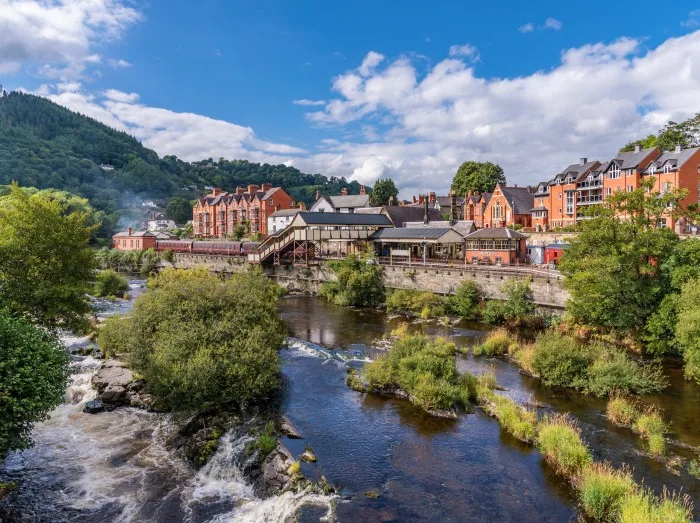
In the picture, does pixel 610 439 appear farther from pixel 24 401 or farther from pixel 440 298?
pixel 440 298

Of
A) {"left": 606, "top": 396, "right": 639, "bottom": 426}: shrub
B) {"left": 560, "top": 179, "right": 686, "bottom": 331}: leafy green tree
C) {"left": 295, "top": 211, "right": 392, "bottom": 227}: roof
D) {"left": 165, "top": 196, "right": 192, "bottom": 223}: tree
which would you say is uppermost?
{"left": 165, "top": 196, "right": 192, "bottom": 223}: tree

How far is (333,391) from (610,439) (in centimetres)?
1146

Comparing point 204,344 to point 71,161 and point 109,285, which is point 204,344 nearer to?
point 109,285

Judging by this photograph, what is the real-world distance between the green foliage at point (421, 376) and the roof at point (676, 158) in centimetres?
4745

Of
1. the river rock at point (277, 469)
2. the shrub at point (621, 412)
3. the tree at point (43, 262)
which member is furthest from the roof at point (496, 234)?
the tree at point (43, 262)

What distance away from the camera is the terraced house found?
86625mm

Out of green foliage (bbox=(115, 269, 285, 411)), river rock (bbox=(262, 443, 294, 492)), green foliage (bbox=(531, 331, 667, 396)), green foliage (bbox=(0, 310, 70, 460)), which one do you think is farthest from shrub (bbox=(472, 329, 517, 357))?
green foliage (bbox=(0, 310, 70, 460))

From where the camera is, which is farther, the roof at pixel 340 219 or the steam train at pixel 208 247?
the steam train at pixel 208 247

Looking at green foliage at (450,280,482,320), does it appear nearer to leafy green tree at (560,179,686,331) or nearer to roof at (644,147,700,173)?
leafy green tree at (560,179,686,331)

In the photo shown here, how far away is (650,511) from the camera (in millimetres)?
11141

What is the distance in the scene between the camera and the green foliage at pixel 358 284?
42156 millimetres

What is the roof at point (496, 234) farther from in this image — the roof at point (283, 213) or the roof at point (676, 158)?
the roof at point (283, 213)

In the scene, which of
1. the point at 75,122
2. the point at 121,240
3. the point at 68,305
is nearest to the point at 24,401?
the point at 68,305

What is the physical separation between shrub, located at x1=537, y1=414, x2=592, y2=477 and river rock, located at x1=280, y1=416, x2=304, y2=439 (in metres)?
8.60
